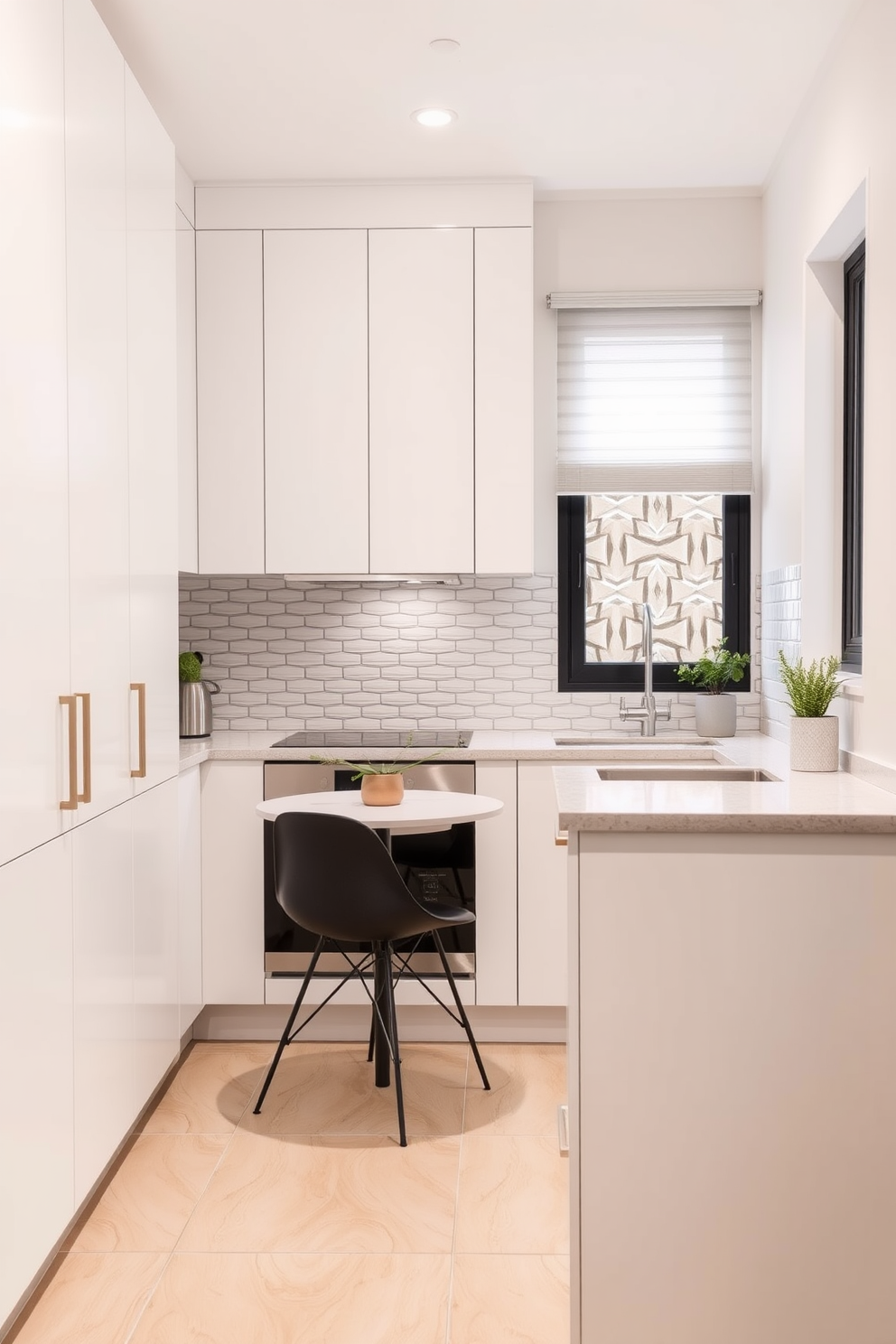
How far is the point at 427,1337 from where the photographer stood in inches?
83.0

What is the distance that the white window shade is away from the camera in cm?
406

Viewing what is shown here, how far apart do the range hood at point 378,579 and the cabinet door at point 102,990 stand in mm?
1360

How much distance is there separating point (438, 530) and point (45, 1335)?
2485mm

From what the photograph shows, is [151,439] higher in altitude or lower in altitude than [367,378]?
lower

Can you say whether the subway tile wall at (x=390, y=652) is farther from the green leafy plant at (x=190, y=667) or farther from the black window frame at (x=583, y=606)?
the green leafy plant at (x=190, y=667)

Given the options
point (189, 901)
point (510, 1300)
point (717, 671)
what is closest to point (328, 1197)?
point (510, 1300)

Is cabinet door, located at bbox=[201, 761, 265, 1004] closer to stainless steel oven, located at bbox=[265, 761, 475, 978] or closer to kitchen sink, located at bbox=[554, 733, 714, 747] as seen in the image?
stainless steel oven, located at bbox=[265, 761, 475, 978]

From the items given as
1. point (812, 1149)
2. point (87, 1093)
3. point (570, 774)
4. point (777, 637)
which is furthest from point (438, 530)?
point (812, 1149)

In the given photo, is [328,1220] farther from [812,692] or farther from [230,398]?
[230,398]

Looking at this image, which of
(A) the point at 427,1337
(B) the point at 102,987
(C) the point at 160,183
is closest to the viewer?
(A) the point at 427,1337

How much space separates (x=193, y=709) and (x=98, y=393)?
150 centimetres

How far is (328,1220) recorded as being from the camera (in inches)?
99.8

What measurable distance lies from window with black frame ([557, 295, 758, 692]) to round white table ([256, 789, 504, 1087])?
3.55 feet

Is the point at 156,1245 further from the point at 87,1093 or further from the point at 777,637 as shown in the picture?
the point at 777,637
